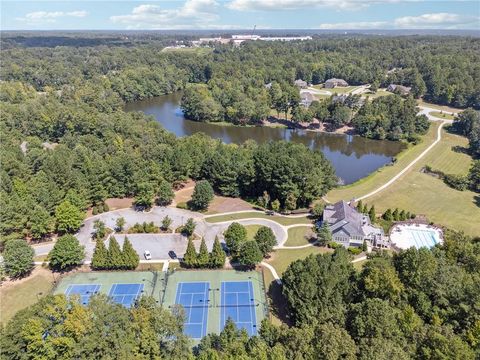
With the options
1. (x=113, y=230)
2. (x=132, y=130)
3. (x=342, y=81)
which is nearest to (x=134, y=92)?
(x=132, y=130)

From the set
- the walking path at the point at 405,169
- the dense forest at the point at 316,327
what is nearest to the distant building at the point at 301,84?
the walking path at the point at 405,169

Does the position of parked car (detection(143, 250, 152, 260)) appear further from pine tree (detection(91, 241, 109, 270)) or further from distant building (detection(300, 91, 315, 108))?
distant building (detection(300, 91, 315, 108))

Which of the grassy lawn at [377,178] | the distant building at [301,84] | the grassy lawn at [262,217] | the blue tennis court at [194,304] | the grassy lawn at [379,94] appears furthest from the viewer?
the distant building at [301,84]

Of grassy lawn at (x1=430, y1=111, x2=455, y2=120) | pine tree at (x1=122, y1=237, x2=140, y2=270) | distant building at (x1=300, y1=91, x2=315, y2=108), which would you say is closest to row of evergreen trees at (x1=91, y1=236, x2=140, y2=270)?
pine tree at (x1=122, y1=237, x2=140, y2=270)

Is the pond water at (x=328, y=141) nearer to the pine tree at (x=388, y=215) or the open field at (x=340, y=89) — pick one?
the pine tree at (x=388, y=215)

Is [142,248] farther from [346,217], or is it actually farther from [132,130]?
[132,130]

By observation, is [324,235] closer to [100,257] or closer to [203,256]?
[203,256]
